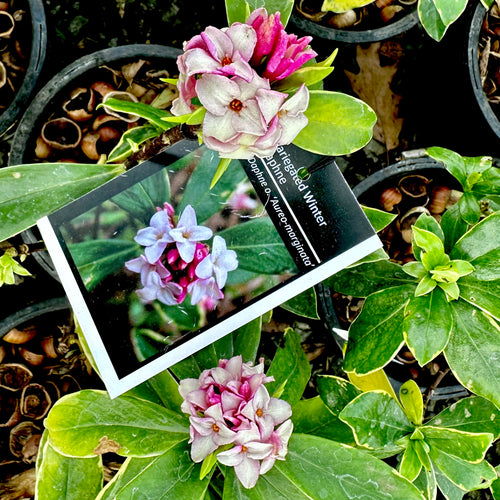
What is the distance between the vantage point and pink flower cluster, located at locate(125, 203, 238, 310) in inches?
33.5

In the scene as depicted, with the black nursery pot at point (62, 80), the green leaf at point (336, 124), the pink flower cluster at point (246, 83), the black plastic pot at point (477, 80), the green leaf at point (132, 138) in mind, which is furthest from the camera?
the black plastic pot at point (477, 80)

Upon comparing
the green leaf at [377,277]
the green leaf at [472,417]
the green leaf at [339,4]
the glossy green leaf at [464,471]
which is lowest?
the green leaf at [472,417]

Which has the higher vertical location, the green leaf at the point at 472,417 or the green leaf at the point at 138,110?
the green leaf at the point at 138,110

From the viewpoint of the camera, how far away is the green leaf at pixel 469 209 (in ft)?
2.88

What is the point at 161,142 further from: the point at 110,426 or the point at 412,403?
the point at 412,403

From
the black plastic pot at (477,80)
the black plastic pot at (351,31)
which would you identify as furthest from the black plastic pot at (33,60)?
the black plastic pot at (477,80)

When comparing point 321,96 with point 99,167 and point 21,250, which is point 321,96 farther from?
point 21,250

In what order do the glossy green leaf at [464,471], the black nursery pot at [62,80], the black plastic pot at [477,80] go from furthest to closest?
the black plastic pot at [477,80] → the black nursery pot at [62,80] → the glossy green leaf at [464,471]

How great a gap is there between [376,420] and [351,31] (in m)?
0.76

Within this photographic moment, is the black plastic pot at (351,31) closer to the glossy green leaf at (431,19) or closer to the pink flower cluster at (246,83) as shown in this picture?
the glossy green leaf at (431,19)

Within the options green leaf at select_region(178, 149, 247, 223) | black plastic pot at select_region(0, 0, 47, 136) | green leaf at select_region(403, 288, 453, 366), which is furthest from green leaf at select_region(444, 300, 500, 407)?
black plastic pot at select_region(0, 0, 47, 136)

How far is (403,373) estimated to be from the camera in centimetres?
121

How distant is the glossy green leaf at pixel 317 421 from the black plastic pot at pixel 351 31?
2.34 feet

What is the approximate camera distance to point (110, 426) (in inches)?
32.5
